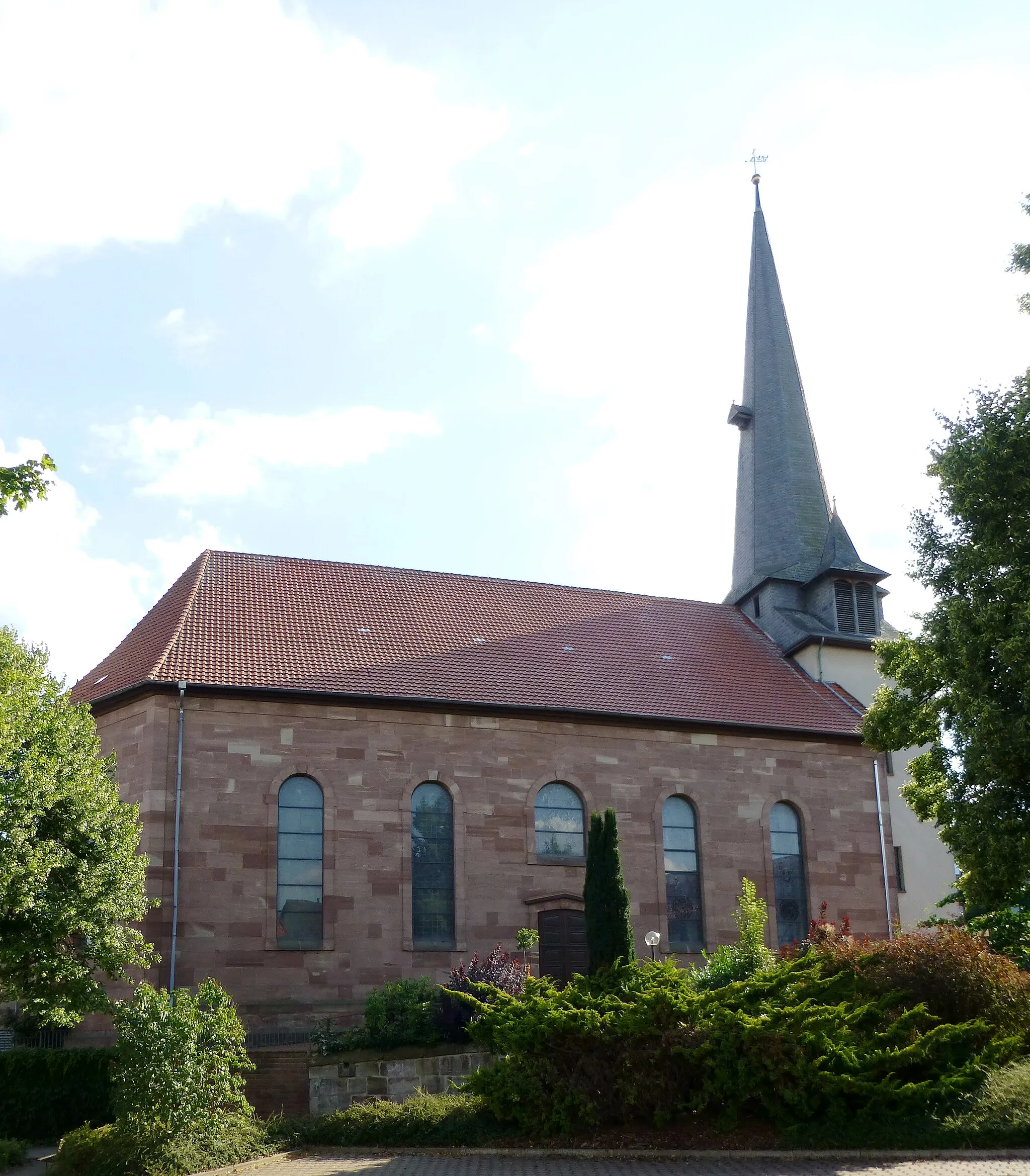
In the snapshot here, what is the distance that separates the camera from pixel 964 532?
18906 millimetres

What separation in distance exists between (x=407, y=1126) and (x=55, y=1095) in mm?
8173

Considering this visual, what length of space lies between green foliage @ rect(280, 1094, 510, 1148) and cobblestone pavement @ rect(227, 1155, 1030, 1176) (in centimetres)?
38

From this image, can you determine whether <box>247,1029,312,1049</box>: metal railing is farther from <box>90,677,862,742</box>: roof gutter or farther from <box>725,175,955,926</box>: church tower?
<box>725,175,955,926</box>: church tower

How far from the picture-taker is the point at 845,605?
34.8 meters

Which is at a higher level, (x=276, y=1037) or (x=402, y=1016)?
(x=402, y=1016)

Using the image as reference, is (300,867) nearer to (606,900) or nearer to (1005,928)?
(606,900)

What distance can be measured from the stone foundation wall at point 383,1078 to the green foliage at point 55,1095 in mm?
4119

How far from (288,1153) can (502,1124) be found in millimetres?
2984

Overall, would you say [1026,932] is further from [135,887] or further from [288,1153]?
[135,887]

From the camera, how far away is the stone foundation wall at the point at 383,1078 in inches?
755

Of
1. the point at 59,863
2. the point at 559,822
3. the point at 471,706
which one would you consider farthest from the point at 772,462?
the point at 59,863

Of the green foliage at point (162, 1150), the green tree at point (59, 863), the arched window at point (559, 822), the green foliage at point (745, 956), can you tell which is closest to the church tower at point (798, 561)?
the green foliage at point (745, 956)

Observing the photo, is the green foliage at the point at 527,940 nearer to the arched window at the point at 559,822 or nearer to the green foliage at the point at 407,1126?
the arched window at the point at 559,822

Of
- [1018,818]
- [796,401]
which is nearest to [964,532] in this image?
[1018,818]
